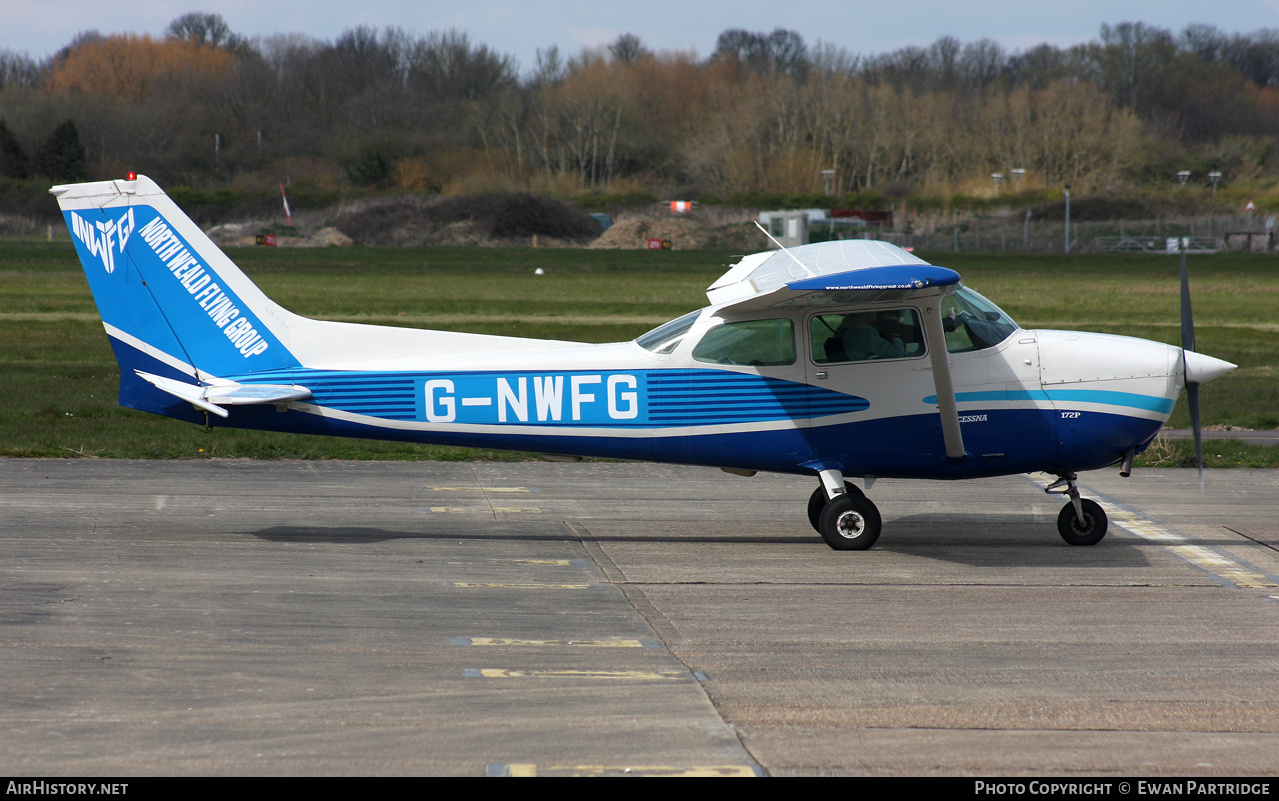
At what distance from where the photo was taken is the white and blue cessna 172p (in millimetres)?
9555

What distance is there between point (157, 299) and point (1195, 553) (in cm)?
894

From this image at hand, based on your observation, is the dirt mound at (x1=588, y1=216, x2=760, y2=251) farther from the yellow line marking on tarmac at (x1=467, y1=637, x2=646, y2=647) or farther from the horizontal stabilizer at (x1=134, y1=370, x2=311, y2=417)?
the yellow line marking on tarmac at (x1=467, y1=637, x2=646, y2=647)

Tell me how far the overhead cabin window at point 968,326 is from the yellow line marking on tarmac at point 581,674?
4.38m

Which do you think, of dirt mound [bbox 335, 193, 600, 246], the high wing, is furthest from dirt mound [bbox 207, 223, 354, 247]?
the high wing

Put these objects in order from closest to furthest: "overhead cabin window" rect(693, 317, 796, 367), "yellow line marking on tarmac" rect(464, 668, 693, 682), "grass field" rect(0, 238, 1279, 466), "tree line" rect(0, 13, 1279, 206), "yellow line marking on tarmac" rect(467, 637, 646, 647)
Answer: "yellow line marking on tarmac" rect(464, 668, 693, 682), "yellow line marking on tarmac" rect(467, 637, 646, 647), "overhead cabin window" rect(693, 317, 796, 367), "grass field" rect(0, 238, 1279, 466), "tree line" rect(0, 13, 1279, 206)

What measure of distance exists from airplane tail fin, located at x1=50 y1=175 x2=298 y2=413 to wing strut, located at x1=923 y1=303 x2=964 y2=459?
5.19 metres

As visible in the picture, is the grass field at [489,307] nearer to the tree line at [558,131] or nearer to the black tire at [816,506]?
the black tire at [816,506]

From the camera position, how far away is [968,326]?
9703 millimetres

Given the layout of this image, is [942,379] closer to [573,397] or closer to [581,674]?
[573,397]

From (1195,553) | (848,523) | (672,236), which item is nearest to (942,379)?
(848,523)

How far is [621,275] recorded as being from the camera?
4847 centimetres

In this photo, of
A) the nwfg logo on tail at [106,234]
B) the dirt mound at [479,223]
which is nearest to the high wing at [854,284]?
the nwfg logo on tail at [106,234]

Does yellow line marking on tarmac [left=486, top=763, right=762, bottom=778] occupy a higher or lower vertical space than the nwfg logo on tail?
lower
